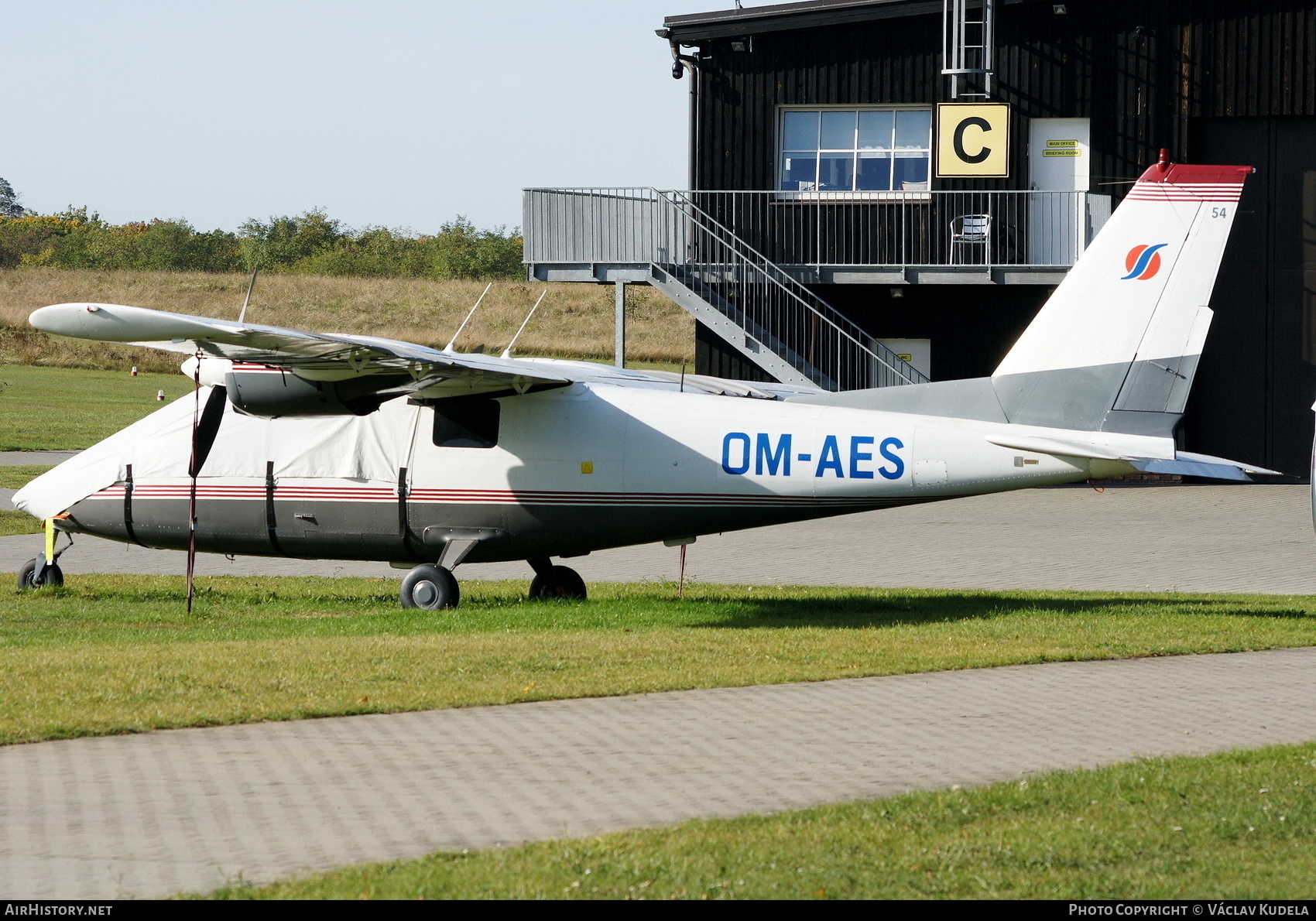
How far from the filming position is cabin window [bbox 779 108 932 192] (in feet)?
97.5

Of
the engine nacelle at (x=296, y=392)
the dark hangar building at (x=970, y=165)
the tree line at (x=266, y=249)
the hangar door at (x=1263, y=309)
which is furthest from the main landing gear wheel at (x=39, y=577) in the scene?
the tree line at (x=266, y=249)

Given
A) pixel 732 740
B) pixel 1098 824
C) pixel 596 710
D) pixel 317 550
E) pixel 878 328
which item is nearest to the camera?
pixel 1098 824

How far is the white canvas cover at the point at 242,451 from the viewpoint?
48.8 feet

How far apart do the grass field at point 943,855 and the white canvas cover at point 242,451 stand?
8880mm

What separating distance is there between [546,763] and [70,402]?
45.0m

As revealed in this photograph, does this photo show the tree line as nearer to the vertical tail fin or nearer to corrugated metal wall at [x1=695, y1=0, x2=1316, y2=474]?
corrugated metal wall at [x1=695, y1=0, x2=1316, y2=474]

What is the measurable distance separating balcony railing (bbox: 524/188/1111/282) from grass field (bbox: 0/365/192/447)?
9.09 meters

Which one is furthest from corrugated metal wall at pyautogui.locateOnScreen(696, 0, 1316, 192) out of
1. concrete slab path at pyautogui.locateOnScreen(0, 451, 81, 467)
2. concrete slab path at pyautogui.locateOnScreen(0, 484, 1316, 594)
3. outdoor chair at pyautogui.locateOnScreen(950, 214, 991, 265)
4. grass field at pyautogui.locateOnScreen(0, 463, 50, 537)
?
concrete slab path at pyautogui.locateOnScreen(0, 451, 81, 467)

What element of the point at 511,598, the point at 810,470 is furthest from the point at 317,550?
the point at 810,470

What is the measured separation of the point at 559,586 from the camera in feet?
52.4

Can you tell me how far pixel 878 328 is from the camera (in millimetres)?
30609

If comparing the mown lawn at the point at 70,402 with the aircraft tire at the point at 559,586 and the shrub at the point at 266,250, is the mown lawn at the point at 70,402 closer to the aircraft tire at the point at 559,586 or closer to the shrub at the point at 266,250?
the aircraft tire at the point at 559,586
